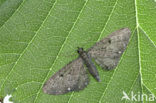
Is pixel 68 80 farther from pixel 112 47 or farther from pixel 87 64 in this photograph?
pixel 112 47

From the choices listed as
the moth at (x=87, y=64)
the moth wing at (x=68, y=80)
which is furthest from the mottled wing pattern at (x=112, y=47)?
the moth wing at (x=68, y=80)

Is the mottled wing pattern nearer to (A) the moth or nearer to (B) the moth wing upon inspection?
(A) the moth

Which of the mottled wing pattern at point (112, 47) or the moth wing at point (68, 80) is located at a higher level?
the mottled wing pattern at point (112, 47)

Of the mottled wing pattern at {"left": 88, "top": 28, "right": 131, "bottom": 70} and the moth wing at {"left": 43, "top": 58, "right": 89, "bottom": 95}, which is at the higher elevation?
the mottled wing pattern at {"left": 88, "top": 28, "right": 131, "bottom": 70}

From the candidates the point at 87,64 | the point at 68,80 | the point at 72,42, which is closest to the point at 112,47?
the point at 87,64

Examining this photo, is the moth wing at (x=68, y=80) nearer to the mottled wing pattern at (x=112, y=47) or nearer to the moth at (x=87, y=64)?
the moth at (x=87, y=64)

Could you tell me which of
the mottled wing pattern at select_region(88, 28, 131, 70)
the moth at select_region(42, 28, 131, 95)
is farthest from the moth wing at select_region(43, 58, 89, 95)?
the mottled wing pattern at select_region(88, 28, 131, 70)
